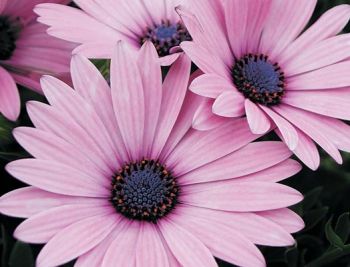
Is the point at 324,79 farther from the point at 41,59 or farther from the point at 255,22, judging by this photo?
the point at 41,59

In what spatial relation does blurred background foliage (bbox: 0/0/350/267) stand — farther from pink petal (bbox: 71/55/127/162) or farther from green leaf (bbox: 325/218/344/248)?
pink petal (bbox: 71/55/127/162)

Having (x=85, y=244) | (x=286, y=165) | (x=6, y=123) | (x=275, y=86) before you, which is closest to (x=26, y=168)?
(x=85, y=244)

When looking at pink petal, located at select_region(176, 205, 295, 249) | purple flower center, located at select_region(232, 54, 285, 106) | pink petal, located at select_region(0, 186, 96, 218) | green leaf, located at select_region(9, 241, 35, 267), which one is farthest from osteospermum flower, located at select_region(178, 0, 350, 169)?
green leaf, located at select_region(9, 241, 35, 267)

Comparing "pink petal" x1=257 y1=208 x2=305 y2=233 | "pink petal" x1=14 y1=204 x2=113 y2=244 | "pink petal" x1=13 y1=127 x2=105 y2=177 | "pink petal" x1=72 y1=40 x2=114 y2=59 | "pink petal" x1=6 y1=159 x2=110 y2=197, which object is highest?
"pink petal" x1=72 y1=40 x2=114 y2=59

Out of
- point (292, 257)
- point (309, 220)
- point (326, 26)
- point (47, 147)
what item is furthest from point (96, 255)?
point (326, 26)

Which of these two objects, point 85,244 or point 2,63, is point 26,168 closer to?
point 85,244

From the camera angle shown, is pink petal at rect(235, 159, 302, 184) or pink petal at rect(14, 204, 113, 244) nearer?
pink petal at rect(14, 204, 113, 244)

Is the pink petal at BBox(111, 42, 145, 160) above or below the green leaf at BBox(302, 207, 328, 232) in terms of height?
above
